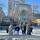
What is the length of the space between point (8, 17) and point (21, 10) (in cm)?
17

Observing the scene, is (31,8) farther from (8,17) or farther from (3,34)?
(3,34)

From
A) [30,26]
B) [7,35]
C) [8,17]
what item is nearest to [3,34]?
[7,35]

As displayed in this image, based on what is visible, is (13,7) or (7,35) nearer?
(7,35)

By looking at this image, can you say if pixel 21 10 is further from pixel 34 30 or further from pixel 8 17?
pixel 34 30

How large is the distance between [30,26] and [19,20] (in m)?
0.14

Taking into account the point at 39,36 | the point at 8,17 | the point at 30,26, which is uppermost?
the point at 8,17

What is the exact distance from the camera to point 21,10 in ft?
4.94

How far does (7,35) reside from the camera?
139 cm

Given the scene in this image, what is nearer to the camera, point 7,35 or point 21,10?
point 7,35

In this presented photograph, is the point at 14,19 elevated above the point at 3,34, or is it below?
above

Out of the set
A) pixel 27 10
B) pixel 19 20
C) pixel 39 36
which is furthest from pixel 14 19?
pixel 39 36

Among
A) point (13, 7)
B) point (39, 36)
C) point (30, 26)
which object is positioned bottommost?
point (39, 36)

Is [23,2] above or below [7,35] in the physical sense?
above

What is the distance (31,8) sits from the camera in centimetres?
150
